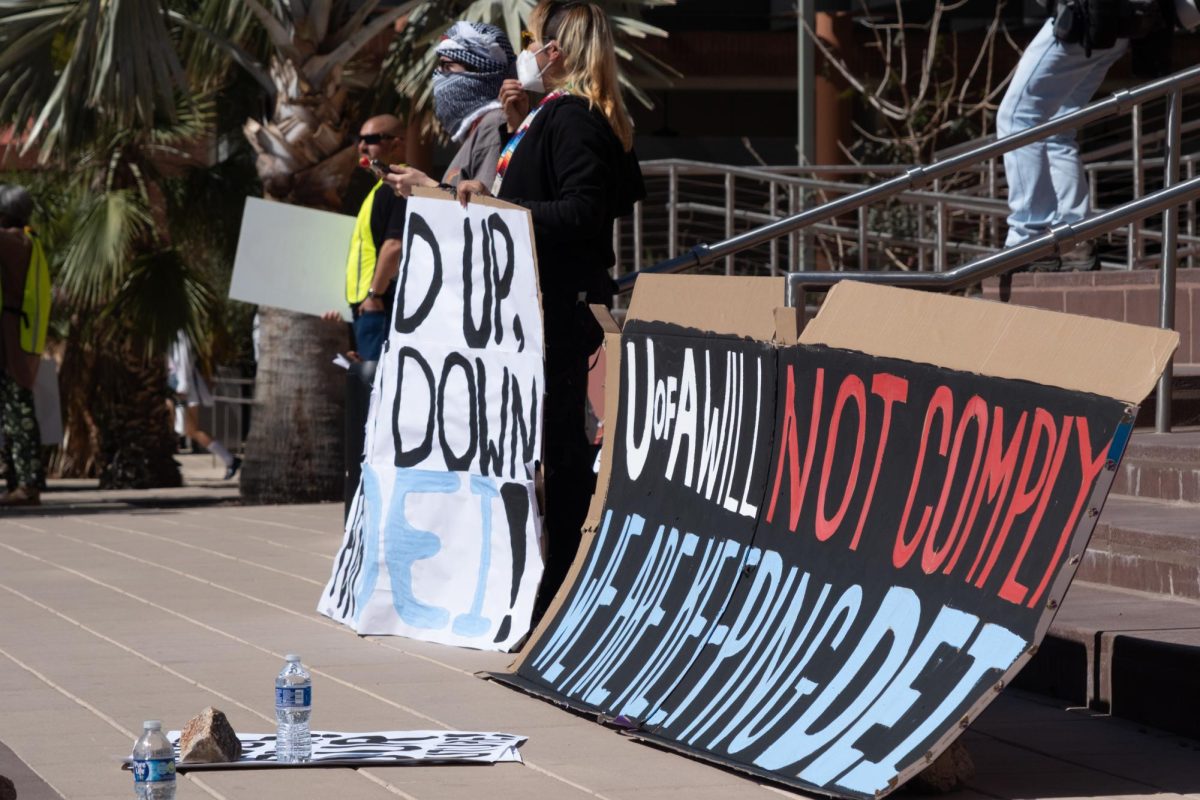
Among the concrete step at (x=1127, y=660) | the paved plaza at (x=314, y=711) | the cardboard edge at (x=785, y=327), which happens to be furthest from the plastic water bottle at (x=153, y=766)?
the concrete step at (x=1127, y=660)

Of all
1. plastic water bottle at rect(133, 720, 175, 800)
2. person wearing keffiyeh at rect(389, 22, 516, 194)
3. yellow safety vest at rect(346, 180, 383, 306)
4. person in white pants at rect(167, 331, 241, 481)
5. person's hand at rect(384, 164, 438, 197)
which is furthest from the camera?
person in white pants at rect(167, 331, 241, 481)

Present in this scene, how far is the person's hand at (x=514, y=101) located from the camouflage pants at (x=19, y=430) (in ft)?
21.7

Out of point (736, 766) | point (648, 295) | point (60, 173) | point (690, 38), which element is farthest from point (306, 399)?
point (690, 38)

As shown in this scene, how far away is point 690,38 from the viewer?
2559 centimetres

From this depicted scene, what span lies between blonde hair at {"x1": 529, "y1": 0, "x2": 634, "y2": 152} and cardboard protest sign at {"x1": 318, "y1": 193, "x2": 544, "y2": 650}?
0.45 meters

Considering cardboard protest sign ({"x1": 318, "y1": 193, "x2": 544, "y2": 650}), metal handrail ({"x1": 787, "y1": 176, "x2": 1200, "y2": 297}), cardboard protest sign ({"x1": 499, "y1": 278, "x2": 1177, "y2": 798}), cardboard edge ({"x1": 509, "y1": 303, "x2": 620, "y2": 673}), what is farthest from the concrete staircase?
cardboard protest sign ({"x1": 318, "y1": 193, "x2": 544, "y2": 650})

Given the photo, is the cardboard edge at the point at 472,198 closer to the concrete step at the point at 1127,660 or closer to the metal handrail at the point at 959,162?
the metal handrail at the point at 959,162

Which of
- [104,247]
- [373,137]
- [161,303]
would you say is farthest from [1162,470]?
[104,247]

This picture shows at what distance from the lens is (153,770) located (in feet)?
12.6

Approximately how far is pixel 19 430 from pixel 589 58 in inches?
285

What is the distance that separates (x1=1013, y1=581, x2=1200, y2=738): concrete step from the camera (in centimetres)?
507

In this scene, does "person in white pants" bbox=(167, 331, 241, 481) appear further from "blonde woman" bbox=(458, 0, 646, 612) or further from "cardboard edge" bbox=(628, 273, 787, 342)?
"cardboard edge" bbox=(628, 273, 787, 342)

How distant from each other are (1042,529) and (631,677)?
1.48 meters

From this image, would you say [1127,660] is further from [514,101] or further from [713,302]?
[514,101]
